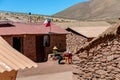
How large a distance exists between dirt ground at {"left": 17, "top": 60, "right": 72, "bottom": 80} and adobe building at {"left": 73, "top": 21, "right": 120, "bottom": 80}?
6539 mm

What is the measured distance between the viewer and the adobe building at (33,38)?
29.8 m

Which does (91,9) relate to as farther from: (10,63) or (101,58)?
(10,63)

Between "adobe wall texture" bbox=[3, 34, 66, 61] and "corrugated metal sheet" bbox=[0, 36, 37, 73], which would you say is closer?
"corrugated metal sheet" bbox=[0, 36, 37, 73]

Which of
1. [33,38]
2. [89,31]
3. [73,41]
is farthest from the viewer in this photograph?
[73,41]

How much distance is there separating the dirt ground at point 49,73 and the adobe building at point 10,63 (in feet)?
46.6

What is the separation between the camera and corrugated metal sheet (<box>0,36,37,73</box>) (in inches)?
214

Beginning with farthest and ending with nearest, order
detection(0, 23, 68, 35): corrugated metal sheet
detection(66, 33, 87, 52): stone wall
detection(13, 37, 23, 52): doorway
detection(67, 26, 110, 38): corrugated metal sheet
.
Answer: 1. detection(66, 33, 87, 52): stone wall
2. detection(67, 26, 110, 38): corrugated metal sheet
3. detection(13, 37, 23, 52): doorway
4. detection(0, 23, 68, 35): corrugated metal sheet

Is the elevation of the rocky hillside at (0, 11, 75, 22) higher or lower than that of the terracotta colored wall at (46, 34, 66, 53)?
higher

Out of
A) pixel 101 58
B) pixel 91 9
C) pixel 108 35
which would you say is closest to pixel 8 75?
pixel 108 35

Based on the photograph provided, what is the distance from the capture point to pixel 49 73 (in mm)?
23125

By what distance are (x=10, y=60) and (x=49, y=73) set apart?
17.5 m

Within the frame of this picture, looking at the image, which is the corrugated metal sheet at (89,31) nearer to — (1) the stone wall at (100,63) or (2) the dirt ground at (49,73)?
(2) the dirt ground at (49,73)

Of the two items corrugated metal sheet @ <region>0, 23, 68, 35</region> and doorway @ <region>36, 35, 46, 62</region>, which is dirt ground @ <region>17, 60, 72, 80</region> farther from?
corrugated metal sheet @ <region>0, 23, 68, 35</region>

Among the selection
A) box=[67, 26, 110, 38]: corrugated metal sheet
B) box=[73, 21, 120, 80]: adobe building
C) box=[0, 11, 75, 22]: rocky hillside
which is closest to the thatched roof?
box=[73, 21, 120, 80]: adobe building
